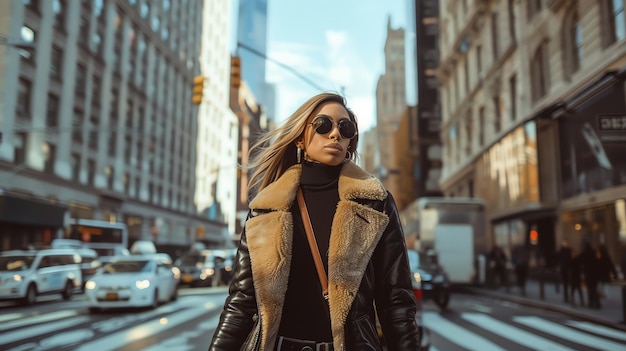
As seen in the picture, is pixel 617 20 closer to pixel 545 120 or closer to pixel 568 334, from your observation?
pixel 545 120

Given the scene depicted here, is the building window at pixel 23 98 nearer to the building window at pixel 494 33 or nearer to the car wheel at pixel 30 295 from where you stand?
the car wheel at pixel 30 295

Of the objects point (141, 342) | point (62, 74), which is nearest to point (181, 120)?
point (62, 74)

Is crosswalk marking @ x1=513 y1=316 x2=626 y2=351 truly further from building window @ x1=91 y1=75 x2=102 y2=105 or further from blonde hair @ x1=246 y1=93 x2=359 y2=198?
building window @ x1=91 y1=75 x2=102 y2=105

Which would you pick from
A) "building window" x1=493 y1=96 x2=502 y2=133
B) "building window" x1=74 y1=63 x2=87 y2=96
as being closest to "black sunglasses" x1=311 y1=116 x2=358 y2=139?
"building window" x1=493 y1=96 x2=502 y2=133

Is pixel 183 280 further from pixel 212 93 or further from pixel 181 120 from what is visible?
pixel 212 93

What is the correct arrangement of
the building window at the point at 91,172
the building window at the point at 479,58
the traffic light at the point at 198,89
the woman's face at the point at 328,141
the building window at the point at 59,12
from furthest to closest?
the building window at the point at 91,172
the building window at the point at 479,58
the building window at the point at 59,12
the traffic light at the point at 198,89
the woman's face at the point at 328,141

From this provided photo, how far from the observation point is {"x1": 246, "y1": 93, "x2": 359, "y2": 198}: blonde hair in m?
2.26

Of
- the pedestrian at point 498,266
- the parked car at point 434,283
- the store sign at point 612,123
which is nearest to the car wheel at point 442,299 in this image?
the parked car at point 434,283

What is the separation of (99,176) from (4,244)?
11065 millimetres

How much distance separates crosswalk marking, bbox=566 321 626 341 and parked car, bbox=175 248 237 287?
1476 cm

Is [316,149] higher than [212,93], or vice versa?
[212,93]

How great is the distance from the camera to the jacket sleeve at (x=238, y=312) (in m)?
2.02

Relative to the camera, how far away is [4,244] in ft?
88.0

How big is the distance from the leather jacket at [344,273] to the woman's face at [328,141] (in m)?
0.08
